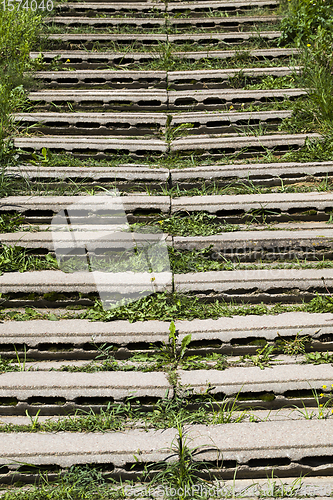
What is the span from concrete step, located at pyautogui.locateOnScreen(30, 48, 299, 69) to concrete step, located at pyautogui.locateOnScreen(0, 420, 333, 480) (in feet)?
10.8

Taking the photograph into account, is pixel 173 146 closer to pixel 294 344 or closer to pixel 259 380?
pixel 294 344

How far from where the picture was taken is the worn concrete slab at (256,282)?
2490mm

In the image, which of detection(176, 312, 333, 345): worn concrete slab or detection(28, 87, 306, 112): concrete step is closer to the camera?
detection(176, 312, 333, 345): worn concrete slab

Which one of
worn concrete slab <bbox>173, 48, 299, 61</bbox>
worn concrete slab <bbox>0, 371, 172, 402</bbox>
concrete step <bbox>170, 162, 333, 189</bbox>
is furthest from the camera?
worn concrete slab <bbox>173, 48, 299, 61</bbox>

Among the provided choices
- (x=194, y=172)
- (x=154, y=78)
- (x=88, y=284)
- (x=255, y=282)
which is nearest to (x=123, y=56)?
(x=154, y=78)

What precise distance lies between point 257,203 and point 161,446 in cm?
170

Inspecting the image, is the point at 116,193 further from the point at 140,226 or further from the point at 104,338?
the point at 104,338

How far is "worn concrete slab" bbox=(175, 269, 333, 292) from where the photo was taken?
2.49 meters

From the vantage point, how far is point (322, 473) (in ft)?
6.39

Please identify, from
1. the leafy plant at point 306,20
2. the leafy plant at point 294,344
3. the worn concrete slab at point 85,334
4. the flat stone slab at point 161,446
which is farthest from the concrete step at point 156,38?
the flat stone slab at point 161,446

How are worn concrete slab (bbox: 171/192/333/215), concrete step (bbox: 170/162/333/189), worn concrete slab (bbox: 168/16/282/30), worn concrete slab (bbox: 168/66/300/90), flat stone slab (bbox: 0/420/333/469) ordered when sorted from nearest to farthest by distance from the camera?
1. flat stone slab (bbox: 0/420/333/469)
2. worn concrete slab (bbox: 171/192/333/215)
3. concrete step (bbox: 170/162/333/189)
4. worn concrete slab (bbox: 168/66/300/90)
5. worn concrete slab (bbox: 168/16/282/30)

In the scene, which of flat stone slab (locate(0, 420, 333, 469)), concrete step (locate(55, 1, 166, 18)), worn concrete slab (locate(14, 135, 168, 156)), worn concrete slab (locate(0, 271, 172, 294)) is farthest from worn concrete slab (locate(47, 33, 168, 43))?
flat stone slab (locate(0, 420, 333, 469))

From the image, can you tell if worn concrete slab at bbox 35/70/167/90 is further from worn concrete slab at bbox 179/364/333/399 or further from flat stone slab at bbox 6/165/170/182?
worn concrete slab at bbox 179/364/333/399

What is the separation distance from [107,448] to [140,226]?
4.61ft
